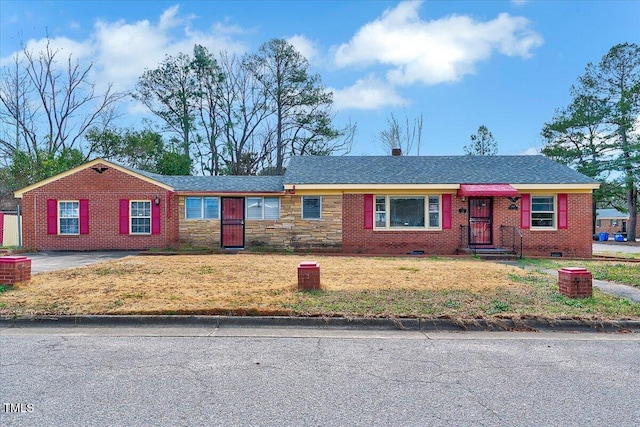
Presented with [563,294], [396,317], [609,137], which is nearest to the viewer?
[396,317]

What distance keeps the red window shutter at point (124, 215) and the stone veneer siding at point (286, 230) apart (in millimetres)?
2126

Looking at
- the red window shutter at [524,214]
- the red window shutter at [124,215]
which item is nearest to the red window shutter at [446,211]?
the red window shutter at [524,214]

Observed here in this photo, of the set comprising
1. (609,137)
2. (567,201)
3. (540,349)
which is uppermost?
(609,137)

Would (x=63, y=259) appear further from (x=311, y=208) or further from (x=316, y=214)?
(x=316, y=214)

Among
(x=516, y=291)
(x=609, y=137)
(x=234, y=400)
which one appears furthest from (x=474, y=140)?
(x=234, y=400)

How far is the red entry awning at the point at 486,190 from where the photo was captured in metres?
16.3

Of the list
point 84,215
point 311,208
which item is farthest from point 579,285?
point 84,215

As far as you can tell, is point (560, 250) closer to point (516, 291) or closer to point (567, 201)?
point (567, 201)

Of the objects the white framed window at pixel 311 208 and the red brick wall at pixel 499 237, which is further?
the white framed window at pixel 311 208

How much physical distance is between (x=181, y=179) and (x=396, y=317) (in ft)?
52.2

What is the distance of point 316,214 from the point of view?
58.2 ft

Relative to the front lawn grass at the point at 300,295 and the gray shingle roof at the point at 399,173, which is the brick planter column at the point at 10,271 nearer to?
the front lawn grass at the point at 300,295

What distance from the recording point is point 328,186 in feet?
56.5

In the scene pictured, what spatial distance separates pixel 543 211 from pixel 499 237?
2.12 metres
